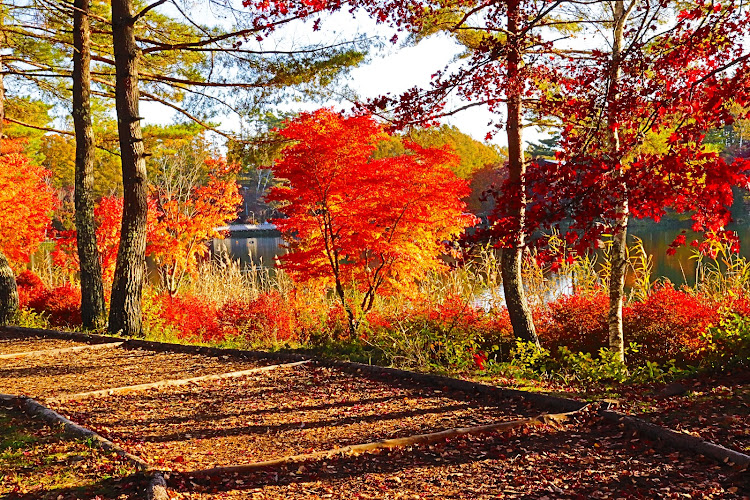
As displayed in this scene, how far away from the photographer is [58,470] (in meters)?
3.51

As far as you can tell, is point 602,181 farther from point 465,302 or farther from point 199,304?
point 199,304

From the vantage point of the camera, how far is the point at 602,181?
13.1 feet

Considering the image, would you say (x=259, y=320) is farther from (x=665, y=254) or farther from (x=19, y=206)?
(x=665, y=254)

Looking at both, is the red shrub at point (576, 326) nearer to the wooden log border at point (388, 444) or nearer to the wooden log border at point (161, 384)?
the wooden log border at point (161, 384)

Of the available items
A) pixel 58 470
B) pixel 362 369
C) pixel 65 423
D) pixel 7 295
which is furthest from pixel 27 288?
pixel 58 470

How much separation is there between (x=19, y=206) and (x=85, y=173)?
5751 millimetres

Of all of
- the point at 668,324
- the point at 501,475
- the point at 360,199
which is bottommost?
the point at 501,475

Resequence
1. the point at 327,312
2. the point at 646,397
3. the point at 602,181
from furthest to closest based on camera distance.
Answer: the point at 327,312 < the point at 646,397 < the point at 602,181

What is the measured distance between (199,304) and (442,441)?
24.5 ft

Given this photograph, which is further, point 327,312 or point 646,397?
point 327,312

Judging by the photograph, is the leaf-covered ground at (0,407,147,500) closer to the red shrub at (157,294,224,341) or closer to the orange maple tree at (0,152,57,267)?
the red shrub at (157,294,224,341)

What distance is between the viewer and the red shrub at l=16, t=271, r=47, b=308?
10977 mm

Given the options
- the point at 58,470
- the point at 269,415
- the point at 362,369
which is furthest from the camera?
the point at 362,369

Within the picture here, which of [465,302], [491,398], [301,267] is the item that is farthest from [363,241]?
[491,398]
